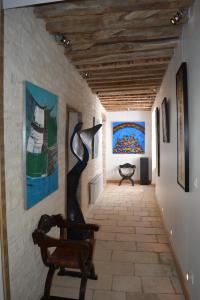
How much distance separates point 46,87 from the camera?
2545 millimetres

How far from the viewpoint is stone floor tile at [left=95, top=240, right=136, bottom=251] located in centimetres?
354

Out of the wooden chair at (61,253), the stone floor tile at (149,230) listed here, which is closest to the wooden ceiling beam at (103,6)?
the wooden chair at (61,253)

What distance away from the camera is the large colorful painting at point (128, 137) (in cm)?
874

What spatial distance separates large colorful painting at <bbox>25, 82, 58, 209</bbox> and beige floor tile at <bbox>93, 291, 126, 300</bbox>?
1.19m

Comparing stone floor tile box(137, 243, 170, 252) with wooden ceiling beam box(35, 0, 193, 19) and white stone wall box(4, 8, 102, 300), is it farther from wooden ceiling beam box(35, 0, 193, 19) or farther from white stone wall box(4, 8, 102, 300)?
wooden ceiling beam box(35, 0, 193, 19)

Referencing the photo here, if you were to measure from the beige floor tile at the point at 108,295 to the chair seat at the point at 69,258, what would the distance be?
0.56m

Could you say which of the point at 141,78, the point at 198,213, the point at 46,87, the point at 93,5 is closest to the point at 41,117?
the point at 46,87

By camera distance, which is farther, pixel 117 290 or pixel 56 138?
pixel 56 138

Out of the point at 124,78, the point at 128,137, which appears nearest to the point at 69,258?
the point at 124,78

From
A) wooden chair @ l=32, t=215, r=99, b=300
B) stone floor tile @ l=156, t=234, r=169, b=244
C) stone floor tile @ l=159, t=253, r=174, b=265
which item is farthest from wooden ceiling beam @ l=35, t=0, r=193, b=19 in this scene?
stone floor tile @ l=156, t=234, r=169, b=244

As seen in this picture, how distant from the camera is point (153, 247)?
3.55 metres

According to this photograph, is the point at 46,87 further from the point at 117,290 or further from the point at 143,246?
the point at 143,246

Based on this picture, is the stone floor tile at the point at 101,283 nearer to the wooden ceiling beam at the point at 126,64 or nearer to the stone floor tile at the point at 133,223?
the stone floor tile at the point at 133,223

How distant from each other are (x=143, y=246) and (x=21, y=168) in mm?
2462
